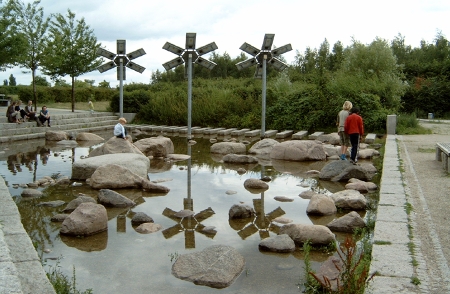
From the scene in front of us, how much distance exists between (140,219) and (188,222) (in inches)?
28.3

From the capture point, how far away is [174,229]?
6.95 meters

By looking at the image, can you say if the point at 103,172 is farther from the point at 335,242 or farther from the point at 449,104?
the point at 449,104

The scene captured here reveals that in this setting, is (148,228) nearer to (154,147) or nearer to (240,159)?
(240,159)

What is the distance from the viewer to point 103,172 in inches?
388

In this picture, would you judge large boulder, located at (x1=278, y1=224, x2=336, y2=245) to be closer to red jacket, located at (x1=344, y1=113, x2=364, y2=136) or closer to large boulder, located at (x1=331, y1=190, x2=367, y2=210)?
large boulder, located at (x1=331, y1=190, x2=367, y2=210)

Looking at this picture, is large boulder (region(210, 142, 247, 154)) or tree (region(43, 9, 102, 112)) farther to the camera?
tree (region(43, 9, 102, 112))

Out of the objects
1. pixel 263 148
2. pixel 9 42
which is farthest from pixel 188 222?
pixel 9 42

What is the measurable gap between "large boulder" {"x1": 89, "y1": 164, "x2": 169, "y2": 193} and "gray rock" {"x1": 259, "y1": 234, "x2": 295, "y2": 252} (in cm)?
386

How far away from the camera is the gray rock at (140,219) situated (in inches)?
286

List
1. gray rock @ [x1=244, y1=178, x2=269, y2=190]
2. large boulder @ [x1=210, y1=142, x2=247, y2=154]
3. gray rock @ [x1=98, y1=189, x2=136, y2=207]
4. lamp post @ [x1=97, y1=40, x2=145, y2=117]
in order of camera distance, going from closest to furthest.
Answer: gray rock @ [x1=98, y1=189, x2=136, y2=207] < gray rock @ [x1=244, y1=178, x2=269, y2=190] < large boulder @ [x1=210, y1=142, x2=247, y2=154] < lamp post @ [x1=97, y1=40, x2=145, y2=117]

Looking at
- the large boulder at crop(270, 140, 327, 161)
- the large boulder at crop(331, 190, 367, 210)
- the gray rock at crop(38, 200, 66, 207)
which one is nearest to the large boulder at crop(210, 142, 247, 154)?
the large boulder at crop(270, 140, 327, 161)

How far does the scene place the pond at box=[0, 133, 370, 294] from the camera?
510 cm

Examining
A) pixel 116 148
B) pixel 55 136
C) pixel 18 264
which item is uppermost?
pixel 116 148

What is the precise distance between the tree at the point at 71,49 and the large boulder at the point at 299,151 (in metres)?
18.4
